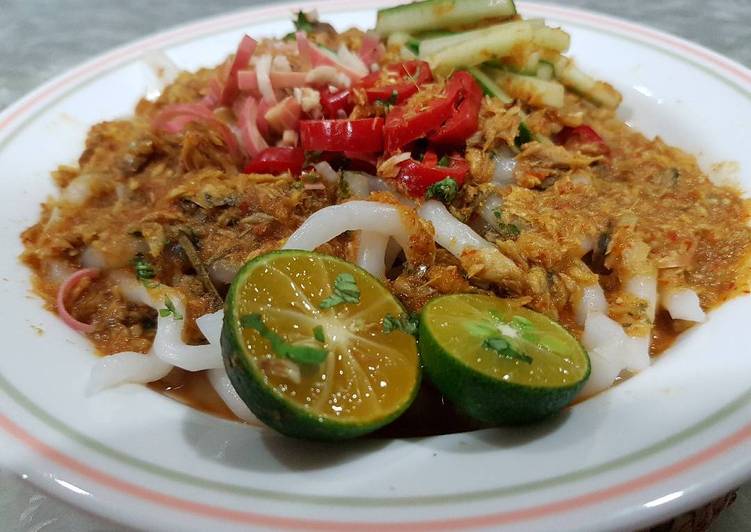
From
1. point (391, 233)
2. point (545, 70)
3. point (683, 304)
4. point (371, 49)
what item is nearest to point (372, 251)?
point (391, 233)

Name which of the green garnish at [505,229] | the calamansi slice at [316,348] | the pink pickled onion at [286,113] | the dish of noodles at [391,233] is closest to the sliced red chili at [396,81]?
the dish of noodles at [391,233]

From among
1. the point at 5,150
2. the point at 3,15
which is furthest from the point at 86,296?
the point at 3,15

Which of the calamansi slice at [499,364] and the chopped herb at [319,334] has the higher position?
the chopped herb at [319,334]

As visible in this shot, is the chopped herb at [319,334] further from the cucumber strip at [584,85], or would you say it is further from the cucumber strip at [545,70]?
the cucumber strip at [584,85]

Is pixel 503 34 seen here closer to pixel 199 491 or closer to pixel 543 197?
pixel 543 197

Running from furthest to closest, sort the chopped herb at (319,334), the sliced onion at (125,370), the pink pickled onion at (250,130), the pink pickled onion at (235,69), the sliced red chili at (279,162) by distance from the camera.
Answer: the pink pickled onion at (235,69) → the pink pickled onion at (250,130) → the sliced red chili at (279,162) → the sliced onion at (125,370) → the chopped herb at (319,334)

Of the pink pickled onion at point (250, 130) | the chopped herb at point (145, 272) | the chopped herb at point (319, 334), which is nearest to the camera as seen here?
the chopped herb at point (319, 334)

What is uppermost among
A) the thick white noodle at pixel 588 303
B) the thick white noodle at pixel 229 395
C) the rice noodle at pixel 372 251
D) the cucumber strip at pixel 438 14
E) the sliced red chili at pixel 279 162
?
the cucumber strip at pixel 438 14
